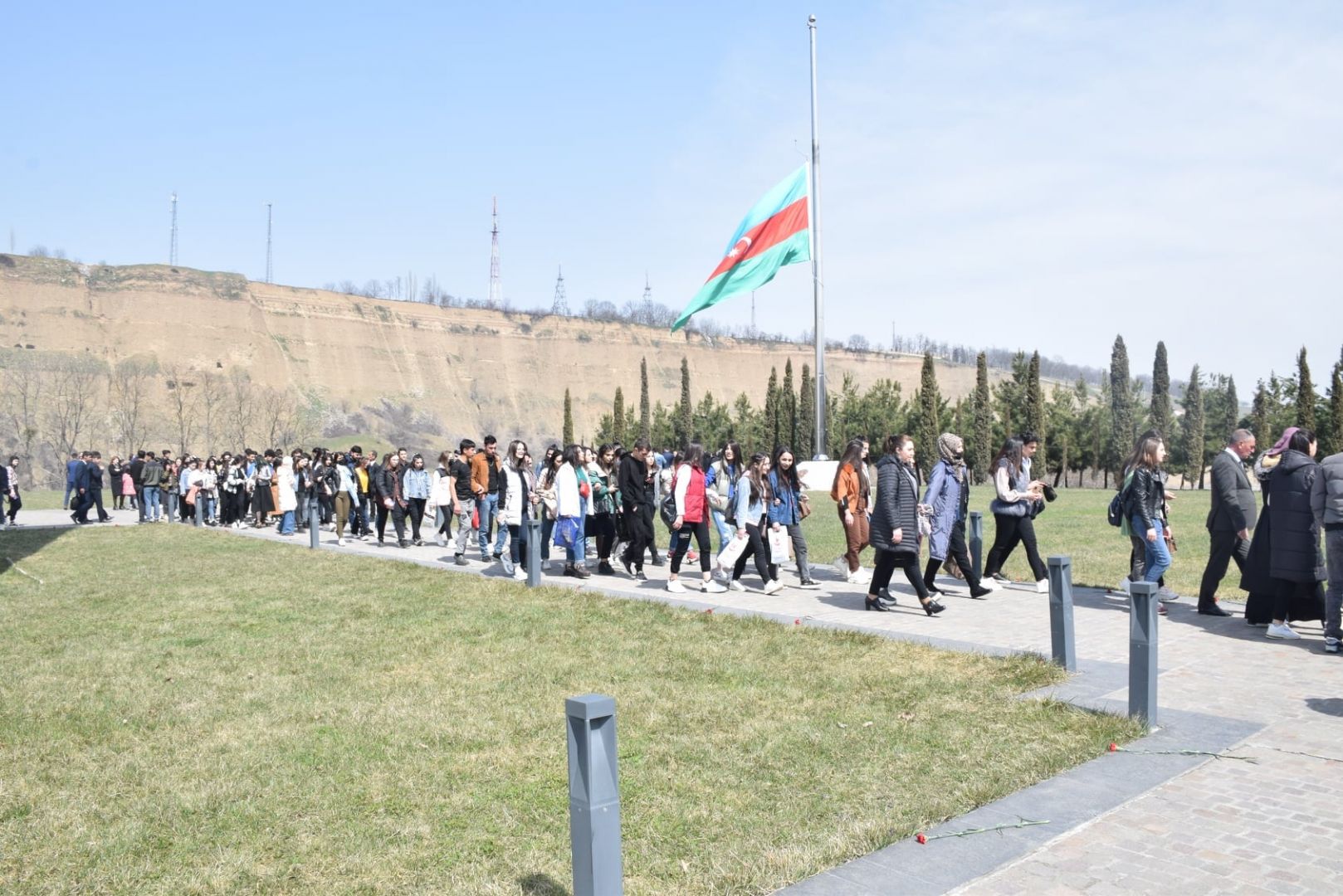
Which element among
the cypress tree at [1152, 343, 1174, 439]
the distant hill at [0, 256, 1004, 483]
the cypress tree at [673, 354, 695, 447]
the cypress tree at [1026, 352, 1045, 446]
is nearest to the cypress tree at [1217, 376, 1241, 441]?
the cypress tree at [1152, 343, 1174, 439]

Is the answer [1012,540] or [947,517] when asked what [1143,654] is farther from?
[1012,540]

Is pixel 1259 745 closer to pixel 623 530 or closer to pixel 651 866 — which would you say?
pixel 651 866

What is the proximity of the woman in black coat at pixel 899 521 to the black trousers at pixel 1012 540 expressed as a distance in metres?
1.65

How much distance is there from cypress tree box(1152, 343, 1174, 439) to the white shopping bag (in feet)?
246

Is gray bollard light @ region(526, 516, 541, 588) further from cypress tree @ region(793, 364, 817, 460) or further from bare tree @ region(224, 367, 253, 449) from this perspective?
bare tree @ region(224, 367, 253, 449)

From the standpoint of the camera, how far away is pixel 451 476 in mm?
17141

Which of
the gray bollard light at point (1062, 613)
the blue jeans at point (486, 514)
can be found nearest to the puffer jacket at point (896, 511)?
the gray bollard light at point (1062, 613)

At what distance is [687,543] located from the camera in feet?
41.5

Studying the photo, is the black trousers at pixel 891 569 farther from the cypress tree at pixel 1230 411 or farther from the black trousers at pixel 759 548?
the cypress tree at pixel 1230 411

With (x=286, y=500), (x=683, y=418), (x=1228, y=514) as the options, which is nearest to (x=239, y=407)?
(x=683, y=418)

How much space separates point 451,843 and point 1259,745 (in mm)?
4518

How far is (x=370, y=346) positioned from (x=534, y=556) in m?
101

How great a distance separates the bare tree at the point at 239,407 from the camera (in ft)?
274

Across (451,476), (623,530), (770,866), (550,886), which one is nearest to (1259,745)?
(770,866)
